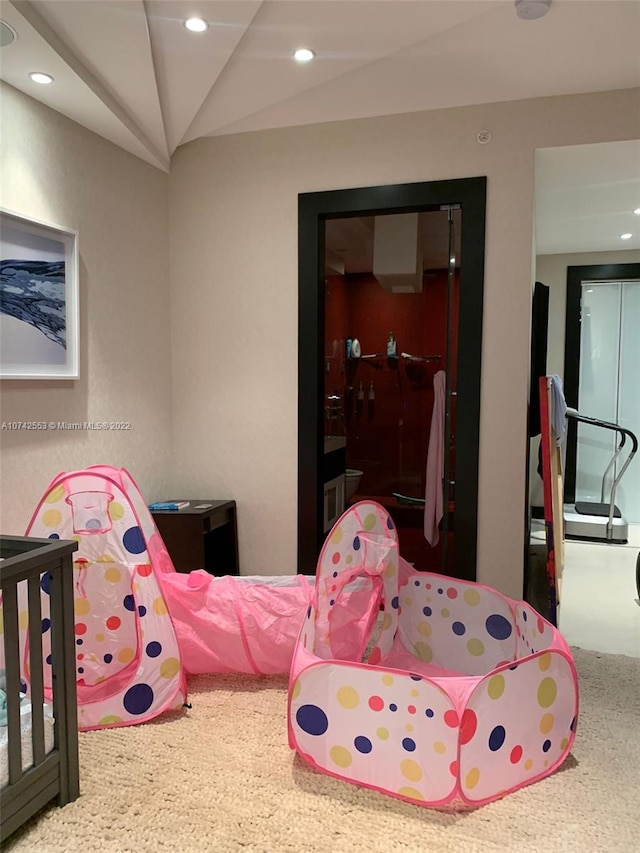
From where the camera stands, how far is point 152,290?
3369 mm

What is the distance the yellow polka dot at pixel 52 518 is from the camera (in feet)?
7.38

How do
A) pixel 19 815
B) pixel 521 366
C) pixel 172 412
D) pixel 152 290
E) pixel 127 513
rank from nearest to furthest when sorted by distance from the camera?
pixel 19 815 → pixel 127 513 → pixel 521 366 → pixel 152 290 → pixel 172 412

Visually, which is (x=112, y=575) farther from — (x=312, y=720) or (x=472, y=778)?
(x=472, y=778)

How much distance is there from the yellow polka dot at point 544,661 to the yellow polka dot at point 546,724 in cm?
15

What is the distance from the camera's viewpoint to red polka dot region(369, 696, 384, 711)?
185cm

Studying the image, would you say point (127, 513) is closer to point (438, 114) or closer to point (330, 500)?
point (330, 500)

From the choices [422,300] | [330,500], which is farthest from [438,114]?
[330,500]

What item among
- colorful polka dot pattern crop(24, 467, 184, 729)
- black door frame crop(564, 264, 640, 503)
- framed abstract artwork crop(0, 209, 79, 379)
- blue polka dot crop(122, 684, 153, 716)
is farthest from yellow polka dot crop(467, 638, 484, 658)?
black door frame crop(564, 264, 640, 503)

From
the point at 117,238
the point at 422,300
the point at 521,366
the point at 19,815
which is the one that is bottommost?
the point at 19,815

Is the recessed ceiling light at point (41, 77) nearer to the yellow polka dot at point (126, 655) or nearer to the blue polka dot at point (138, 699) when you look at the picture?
the yellow polka dot at point (126, 655)

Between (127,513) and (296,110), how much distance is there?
2.10 meters

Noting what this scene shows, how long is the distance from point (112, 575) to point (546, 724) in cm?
155

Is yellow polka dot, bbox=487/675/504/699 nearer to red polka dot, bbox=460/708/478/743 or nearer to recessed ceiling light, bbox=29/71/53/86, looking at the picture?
red polka dot, bbox=460/708/478/743

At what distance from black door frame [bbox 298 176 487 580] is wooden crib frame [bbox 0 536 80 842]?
65.2 inches
